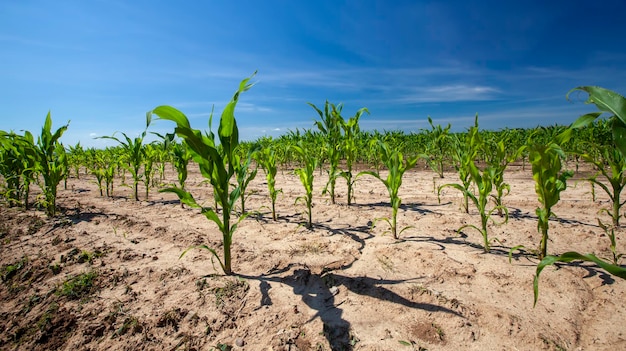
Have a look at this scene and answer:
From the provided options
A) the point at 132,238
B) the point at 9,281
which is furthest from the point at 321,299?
the point at 9,281

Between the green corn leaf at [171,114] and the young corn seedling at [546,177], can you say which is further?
the young corn seedling at [546,177]

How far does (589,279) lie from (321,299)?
5.54 ft

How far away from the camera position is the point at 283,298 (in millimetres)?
1762

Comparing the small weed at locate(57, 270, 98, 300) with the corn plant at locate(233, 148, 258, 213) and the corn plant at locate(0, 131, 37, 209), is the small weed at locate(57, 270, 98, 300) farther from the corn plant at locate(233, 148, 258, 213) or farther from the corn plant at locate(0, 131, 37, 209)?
the corn plant at locate(0, 131, 37, 209)

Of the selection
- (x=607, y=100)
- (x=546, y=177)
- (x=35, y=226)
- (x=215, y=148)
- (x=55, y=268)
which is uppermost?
(x=607, y=100)

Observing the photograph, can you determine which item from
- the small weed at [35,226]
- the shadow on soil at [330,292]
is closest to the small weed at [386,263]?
the shadow on soil at [330,292]

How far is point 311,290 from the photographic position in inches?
72.7

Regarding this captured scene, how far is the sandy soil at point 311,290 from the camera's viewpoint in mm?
1445

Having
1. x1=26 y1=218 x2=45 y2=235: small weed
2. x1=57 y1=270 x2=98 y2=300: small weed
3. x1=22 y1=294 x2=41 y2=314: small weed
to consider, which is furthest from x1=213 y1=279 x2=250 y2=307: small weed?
x1=26 y1=218 x2=45 y2=235: small weed

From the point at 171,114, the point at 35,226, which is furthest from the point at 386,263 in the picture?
the point at 35,226

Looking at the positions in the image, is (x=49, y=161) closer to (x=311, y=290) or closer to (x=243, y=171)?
(x=243, y=171)

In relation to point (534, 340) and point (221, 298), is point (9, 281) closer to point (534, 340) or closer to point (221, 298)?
point (221, 298)

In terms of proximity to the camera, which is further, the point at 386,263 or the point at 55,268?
the point at 55,268

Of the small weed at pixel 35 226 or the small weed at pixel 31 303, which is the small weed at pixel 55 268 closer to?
the small weed at pixel 31 303
